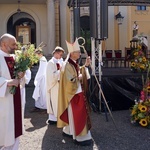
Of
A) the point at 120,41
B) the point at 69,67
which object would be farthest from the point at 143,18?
the point at 69,67

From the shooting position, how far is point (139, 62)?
8.70 metres

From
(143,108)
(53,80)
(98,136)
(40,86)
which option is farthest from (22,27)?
(98,136)

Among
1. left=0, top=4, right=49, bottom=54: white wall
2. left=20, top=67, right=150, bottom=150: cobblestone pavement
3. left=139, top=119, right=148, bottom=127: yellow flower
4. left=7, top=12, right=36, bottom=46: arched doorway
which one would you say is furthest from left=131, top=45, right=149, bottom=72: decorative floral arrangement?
left=7, top=12, right=36, bottom=46: arched doorway

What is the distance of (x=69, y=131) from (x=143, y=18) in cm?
1503

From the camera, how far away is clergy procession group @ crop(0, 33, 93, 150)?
3622 mm

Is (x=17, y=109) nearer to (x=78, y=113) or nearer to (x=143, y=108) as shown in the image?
(x=78, y=113)

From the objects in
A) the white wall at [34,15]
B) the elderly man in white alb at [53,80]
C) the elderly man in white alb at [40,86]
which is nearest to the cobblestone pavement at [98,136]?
the elderly man in white alb at [53,80]

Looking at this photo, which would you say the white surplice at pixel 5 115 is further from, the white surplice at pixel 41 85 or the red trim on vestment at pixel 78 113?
the white surplice at pixel 41 85

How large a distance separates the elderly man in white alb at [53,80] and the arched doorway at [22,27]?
10.8 meters

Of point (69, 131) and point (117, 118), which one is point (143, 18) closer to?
point (117, 118)

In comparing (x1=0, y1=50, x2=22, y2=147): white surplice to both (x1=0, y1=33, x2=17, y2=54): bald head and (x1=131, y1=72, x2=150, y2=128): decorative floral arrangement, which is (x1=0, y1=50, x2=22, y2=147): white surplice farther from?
(x1=131, y1=72, x2=150, y2=128): decorative floral arrangement

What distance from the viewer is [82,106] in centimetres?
462

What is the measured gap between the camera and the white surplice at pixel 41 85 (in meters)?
7.30

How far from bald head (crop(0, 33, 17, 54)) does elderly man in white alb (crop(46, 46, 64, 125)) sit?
2.06 m
